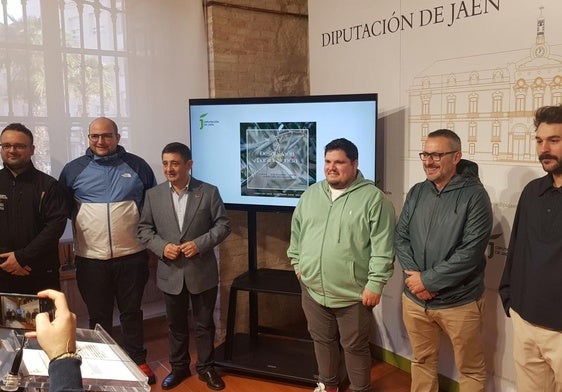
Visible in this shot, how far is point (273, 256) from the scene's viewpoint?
3.98 meters

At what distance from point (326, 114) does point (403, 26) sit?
0.71m

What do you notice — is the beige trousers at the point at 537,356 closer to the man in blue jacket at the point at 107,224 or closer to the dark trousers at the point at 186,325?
the dark trousers at the point at 186,325

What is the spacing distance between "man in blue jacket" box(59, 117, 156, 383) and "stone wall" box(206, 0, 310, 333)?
0.81m

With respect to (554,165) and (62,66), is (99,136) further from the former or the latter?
(554,165)

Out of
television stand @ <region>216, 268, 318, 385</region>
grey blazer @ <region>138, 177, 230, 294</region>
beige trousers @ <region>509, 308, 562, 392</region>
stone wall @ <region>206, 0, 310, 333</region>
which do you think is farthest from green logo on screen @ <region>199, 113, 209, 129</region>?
beige trousers @ <region>509, 308, 562, 392</region>

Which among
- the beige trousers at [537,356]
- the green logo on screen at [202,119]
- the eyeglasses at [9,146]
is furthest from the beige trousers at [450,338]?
the eyeglasses at [9,146]

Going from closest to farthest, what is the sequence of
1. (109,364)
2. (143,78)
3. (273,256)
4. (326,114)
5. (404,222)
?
(109,364)
(404,222)
(326,114)
(143,78)
(273,256)

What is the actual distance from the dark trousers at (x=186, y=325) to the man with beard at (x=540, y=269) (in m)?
1.69

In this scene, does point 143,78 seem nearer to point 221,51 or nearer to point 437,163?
point 221,51

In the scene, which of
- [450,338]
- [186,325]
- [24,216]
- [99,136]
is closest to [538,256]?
[450,338]

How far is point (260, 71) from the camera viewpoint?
152 inches

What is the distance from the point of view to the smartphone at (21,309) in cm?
132

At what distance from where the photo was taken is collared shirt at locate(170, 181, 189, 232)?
2.99 meters

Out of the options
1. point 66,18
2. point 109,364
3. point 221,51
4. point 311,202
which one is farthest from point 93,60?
point 109,364
